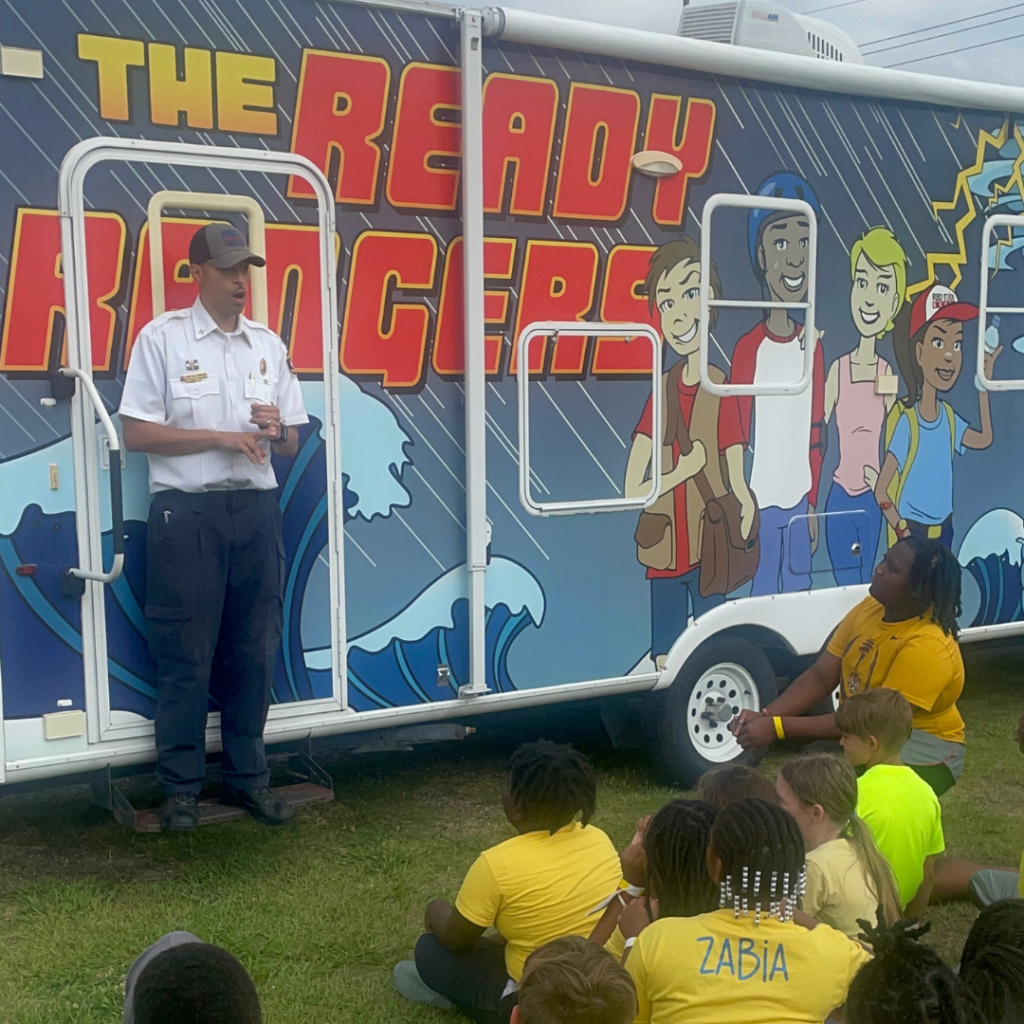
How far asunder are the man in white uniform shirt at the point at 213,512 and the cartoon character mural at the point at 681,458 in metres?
1.52

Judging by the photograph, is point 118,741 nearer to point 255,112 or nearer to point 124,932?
point 124,932

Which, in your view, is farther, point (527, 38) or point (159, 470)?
point (527, 38)

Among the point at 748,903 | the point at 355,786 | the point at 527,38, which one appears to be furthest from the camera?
the point at 355,786

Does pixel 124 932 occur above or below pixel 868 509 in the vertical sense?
below

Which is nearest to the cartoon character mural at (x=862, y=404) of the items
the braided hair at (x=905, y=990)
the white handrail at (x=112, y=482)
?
the white handrail at (x=112, y=482)

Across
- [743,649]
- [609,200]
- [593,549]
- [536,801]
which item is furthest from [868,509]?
[536,801]

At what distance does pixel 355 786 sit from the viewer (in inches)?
209

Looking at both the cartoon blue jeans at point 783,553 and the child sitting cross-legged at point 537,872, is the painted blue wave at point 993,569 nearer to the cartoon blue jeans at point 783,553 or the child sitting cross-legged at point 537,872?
the cartoon blue jeans at point 783,553

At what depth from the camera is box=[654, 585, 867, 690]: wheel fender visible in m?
5.15

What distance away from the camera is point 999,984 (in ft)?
7.20

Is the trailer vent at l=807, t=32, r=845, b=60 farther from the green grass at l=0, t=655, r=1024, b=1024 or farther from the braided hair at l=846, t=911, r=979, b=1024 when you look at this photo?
the braided hair at l=846, t=911, r=979, b=1024

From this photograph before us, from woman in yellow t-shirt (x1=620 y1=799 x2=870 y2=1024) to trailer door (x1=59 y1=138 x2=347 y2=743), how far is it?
217 cm

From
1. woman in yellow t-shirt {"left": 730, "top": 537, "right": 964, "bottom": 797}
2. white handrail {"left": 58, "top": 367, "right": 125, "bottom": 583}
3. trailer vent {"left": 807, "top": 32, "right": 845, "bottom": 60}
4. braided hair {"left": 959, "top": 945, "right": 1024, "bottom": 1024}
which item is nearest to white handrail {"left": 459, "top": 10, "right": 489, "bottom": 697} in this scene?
woman in yellow t-shirt {"left": 730, "top": 537, "right": 964, "bottom": 797}

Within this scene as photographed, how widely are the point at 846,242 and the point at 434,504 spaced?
2.21 m
